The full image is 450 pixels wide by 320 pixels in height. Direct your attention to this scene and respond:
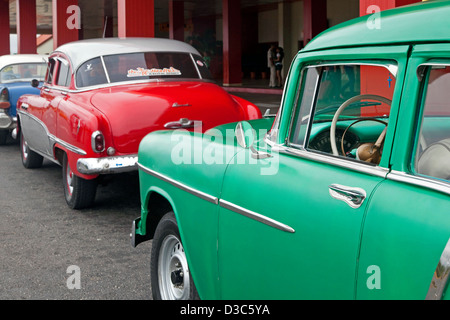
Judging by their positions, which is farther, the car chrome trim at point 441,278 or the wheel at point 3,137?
the wheel at point 3,137

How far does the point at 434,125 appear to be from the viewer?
2.04 metres

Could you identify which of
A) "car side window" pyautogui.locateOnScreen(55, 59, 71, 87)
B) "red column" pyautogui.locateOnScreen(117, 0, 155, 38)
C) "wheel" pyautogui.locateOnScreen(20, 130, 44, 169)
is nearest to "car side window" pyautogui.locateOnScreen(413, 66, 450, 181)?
"car side window" pyautogui.locateOnScreen(55, 59, 71, 87)

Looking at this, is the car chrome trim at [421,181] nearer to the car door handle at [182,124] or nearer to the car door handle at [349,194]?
the car door handle at [349,194]

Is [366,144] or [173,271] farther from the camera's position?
[173,271]

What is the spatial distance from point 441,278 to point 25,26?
26.1 meters

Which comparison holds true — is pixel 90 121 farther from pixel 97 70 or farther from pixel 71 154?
pixel 97 70

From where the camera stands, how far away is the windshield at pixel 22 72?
1123 centimetres

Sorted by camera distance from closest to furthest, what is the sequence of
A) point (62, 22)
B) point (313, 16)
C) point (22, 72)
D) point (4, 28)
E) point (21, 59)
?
point (22, 72) → point (21, 59) → point (62, 22) → point (313, 16) → point (4, 28)

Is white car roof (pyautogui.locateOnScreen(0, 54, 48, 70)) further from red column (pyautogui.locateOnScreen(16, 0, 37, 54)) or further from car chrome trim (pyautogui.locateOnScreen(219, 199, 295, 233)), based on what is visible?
red column (pyautogui.locateOnScreen(16, 0, 37, 54))

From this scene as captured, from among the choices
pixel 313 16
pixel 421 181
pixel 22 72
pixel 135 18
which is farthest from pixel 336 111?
→ pixel 313 16

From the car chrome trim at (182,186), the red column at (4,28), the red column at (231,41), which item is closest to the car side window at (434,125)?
the car chrome trim at (182,186)

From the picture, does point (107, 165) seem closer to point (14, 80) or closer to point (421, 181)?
point (421, 181)

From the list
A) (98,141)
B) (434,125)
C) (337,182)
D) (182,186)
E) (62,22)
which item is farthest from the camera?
(62,22)

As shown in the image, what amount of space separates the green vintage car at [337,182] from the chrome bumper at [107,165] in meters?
2.57
